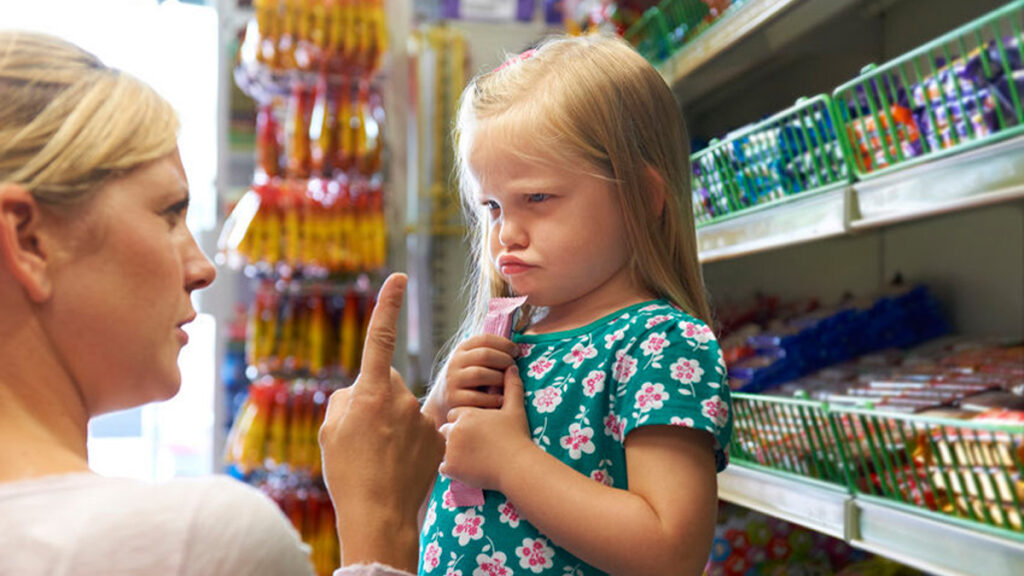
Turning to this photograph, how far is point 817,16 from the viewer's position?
5.94 ft

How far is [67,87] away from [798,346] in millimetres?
1665

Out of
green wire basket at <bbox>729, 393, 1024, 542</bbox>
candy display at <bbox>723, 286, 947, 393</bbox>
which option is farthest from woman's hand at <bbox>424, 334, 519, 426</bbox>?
candy display at <bbox>723, 286, 947, 393</bbox>

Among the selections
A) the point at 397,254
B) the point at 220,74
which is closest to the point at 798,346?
the point at 397,254

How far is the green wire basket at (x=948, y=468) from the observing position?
3.85 feet

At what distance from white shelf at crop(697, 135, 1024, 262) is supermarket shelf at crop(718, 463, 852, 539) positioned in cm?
43

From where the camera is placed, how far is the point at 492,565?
3.43 feet

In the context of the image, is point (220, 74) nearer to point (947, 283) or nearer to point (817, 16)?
point (817, 16)

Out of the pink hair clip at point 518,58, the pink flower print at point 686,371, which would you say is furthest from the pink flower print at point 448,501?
the pink hair clip at point 518,58

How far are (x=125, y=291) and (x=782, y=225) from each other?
1228mm

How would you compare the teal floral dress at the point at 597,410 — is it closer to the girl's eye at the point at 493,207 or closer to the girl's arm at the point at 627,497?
the girl's arm at the point at 627,497

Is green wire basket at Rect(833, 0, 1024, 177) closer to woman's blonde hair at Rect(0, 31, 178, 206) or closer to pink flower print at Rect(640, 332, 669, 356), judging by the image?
pink flower print at Rect(640, 332, 669, 356)

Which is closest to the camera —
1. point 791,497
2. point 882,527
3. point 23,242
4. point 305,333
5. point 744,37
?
point 23,242

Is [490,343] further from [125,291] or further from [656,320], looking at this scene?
[125,291]

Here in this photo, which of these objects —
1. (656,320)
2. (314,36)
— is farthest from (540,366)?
(314,36)
